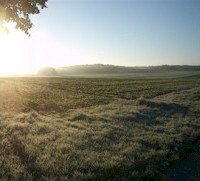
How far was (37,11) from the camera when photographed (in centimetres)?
2131

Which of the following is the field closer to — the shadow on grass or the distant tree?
the shadow on grass

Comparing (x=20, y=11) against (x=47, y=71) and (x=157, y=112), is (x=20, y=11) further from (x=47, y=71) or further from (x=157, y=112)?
(x=47, y=71)

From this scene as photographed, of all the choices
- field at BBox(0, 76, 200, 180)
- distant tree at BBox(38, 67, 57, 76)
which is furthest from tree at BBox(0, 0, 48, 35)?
distant tree at BBox(38, 67, 57, 76)

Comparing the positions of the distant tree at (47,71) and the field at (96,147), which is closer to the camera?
the field at (96,147)

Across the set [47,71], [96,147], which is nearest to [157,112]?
[96,147]

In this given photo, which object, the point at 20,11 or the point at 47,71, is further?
the point at 47,71

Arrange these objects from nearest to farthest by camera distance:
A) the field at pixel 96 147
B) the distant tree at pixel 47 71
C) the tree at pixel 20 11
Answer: the field at pixel 96 147
the tree at pixel 20 11
the distant tree at pixel 47 71

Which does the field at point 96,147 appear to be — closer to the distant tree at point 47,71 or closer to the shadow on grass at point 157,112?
the shadow on grass at point 157,112

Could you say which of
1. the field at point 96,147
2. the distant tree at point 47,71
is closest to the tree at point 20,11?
the field at point 96,147

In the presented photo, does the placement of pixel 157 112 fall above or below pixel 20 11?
below

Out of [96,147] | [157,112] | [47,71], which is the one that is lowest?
[47,71]

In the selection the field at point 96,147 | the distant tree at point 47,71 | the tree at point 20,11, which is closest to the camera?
the field at point 96,147

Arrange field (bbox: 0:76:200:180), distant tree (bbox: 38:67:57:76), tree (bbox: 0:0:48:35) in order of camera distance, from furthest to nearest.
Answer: distant tree (bbox: 38:67:57:76) < tree (bbox: 0:0:48:35) < field (bbox: 0:76:200:180)

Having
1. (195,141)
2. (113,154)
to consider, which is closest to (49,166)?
(113,154)
